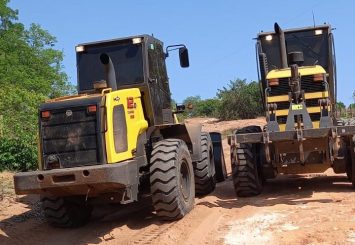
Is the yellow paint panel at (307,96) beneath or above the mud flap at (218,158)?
above

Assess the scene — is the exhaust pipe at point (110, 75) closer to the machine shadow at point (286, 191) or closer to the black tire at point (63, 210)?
the black tire at point (63, 210)

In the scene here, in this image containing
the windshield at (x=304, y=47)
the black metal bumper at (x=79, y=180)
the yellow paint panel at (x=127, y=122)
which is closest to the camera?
the black metal bumper at (x=79, y=180)

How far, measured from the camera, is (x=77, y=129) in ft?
24.6

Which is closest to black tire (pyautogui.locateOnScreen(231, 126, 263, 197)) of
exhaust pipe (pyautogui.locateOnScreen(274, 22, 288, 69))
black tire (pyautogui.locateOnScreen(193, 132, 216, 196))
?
black tire (pyautogui.locateOnScreen(193, 132, 216, 196))

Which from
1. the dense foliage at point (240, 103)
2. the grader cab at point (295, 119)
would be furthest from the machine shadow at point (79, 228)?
the dense foliage at point (240, 103)

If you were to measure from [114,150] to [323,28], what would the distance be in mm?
5376

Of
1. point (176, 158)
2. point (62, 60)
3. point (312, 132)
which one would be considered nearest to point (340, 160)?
point (312, 132)

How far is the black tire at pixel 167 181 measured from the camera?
7.79 meters

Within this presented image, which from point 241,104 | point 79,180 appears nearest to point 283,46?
point 79,180

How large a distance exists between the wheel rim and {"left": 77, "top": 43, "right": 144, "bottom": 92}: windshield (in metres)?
1.58

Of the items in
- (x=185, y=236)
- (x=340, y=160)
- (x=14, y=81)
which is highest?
(x=14, y=81)

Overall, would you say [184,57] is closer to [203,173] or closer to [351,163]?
[203,173]

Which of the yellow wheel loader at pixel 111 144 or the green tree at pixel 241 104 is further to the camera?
the green tree at pixel 241 104

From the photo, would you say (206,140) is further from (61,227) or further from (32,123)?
(32,123)
